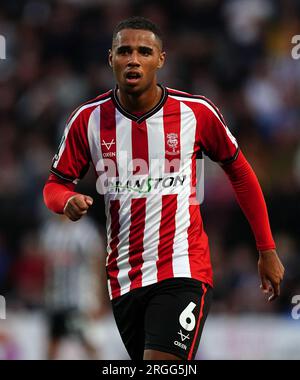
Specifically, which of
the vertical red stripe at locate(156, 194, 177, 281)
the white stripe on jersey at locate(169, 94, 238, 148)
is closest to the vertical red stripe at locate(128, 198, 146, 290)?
the vertical red stripe at locate(156, 194, 177, 281)

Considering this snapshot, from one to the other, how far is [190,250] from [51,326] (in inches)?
198

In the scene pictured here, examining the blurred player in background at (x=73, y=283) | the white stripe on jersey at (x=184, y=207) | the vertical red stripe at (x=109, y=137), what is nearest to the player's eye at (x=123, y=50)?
the vertical red stripe at (x=109, y=137)

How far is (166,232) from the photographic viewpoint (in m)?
5.27

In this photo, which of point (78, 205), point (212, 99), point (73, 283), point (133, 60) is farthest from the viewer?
point (212, 99)

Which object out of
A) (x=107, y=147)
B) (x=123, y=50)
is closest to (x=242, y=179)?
(x=107, y=147)

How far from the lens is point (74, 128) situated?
544 centimetres

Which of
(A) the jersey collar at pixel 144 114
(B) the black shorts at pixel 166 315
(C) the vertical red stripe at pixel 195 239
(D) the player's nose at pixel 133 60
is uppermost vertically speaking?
(D) the player's nose at pixel 133 60

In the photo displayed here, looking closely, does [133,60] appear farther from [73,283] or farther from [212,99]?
[212,99]

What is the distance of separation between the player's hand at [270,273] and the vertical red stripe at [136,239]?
0.72 meters

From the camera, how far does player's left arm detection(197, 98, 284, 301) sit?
17.7 feet

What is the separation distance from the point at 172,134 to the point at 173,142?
0.05m

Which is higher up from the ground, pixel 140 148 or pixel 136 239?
pixel 140 148

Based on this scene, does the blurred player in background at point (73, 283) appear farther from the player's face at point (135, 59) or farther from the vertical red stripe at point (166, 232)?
the player's face at point (135, 59)

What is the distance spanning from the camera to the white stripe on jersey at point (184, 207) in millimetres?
5238
